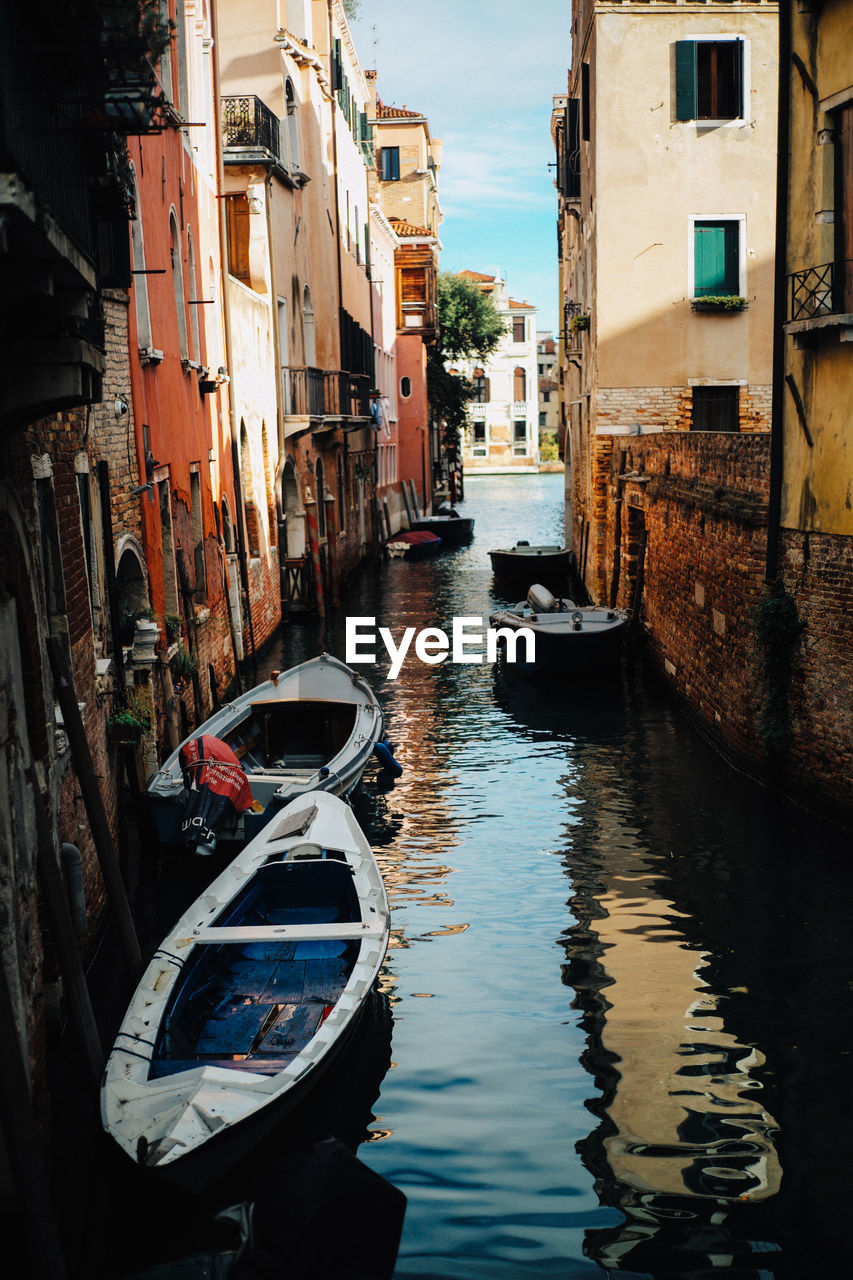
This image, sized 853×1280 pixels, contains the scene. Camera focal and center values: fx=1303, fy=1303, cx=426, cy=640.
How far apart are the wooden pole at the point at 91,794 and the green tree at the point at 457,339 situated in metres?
47.5

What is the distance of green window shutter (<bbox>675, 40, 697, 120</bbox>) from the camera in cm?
1947

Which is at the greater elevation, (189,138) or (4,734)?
(189,138)

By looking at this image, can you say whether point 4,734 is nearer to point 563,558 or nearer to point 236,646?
point 236,646

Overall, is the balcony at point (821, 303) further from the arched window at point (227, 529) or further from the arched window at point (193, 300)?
the arched window at point (227, 529)

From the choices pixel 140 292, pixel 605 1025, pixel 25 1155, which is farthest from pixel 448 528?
pixel 25 1155

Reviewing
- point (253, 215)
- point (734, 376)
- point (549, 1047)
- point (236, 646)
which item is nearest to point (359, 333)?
point (253, 215)

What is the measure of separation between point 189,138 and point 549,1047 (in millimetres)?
11823

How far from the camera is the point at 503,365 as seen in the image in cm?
7969

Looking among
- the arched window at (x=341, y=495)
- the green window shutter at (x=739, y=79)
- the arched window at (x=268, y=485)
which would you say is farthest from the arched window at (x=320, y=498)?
the green window shutter at (x=739, y=79)

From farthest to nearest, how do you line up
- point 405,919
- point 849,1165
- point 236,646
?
point 236,646
point 405,919
point 849,1165

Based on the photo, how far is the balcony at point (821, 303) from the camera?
31.7 feet

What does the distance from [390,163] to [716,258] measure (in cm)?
2866

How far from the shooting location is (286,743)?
12.7 meters

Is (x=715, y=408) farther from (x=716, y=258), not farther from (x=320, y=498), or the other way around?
(x=320, y=498)
